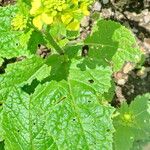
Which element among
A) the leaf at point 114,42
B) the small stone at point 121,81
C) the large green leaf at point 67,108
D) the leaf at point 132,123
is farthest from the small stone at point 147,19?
the large green leaf at point 67,108

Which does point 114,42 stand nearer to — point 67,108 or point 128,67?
point 67,108

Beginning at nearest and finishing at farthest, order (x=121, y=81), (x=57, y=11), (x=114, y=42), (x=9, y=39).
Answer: (x=57, y=11)
(x=9, y=39)
(x=114, y=42)
(x=121, y=81)

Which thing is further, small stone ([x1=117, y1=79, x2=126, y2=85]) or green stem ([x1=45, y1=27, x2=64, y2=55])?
small stone ([x1=117, y1=79, x2=126, y2=85])

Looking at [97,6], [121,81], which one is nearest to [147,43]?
[121,81]

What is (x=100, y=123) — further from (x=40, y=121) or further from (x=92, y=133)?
(x=40, y=121)

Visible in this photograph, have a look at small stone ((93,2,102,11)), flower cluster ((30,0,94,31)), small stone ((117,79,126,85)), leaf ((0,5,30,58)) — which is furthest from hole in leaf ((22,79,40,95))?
small stone ((93,2,102,11))

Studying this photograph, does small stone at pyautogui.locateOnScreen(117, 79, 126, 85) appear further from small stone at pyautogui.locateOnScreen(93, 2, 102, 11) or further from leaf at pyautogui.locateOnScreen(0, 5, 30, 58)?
leaf at pyautogui.locateOnScreen(0, 5, 30, 58)
